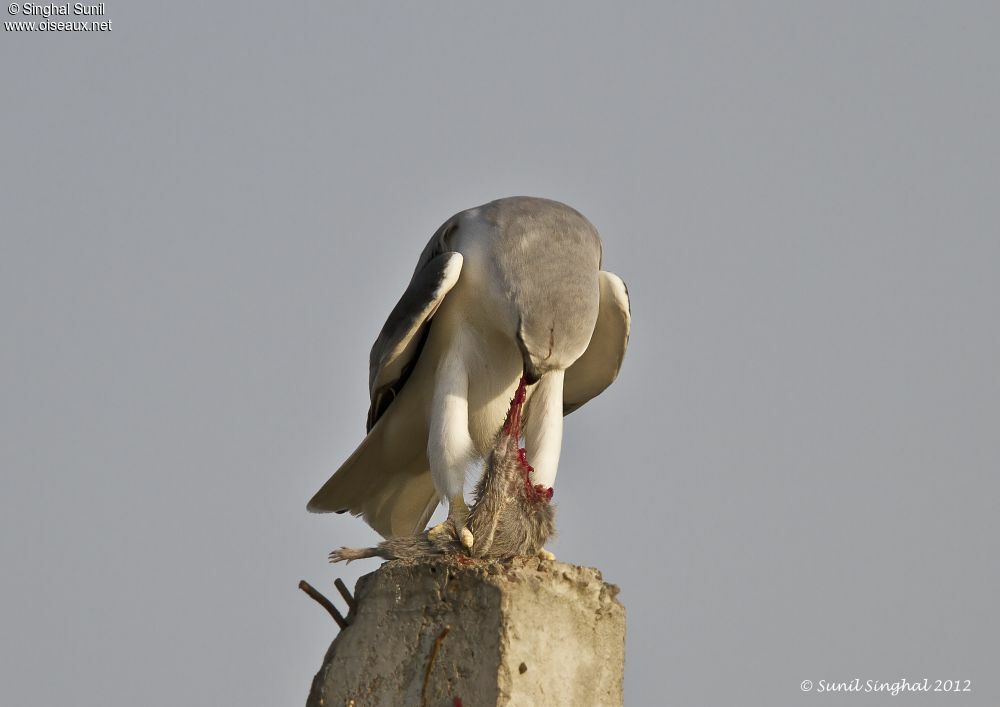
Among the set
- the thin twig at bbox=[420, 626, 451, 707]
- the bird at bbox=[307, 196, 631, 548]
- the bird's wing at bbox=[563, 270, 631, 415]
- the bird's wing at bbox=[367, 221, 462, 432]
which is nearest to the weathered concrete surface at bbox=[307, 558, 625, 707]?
the thin twig at bbox=[420, 626, 451, 707]

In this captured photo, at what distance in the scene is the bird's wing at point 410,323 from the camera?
743cm

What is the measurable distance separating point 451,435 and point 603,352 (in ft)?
3.98

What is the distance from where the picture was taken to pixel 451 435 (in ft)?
24.2

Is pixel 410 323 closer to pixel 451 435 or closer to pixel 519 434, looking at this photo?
pixel 451 435

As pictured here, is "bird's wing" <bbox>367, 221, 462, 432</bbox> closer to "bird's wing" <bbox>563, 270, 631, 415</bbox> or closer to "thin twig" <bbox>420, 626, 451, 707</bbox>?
"bird's wing" <bbox>563, 270, 631, 415</bbox>

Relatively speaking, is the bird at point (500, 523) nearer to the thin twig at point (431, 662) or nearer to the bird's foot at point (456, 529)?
the bird's foot at point (456, 529)

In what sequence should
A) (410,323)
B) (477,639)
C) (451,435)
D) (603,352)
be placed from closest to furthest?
(477,639) < (451,435) < (410,323) < (603,352)

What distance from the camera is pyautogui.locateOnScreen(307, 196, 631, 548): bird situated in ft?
23.9

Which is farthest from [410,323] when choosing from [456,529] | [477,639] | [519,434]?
[477,639]

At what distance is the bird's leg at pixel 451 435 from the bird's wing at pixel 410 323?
0.24 m

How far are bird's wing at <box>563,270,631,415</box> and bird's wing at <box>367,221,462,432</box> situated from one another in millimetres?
853

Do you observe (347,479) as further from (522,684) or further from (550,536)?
(522,684)

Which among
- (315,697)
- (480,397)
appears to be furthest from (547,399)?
(315,697)

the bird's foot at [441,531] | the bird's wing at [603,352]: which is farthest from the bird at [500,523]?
the bird's wing at [603,352]
